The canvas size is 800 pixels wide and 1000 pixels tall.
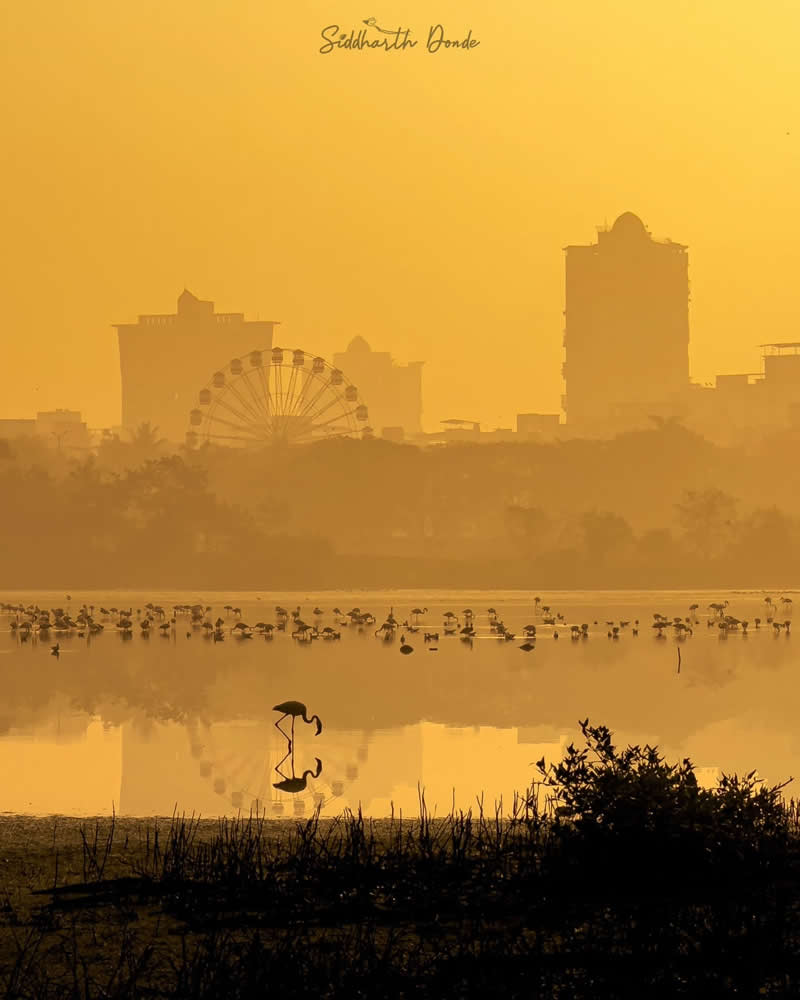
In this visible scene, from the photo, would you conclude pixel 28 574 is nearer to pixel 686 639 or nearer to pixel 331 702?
pixel 686 639

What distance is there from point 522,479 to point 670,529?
40.1 feet

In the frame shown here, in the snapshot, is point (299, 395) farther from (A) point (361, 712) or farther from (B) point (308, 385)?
(A) point (361, 712)

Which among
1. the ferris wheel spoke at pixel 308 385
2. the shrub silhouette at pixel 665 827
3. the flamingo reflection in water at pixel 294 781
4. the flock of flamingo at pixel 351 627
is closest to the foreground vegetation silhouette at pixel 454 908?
the shrub silhouette at pixel 665 827

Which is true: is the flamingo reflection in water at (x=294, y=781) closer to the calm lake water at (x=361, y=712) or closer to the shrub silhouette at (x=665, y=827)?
the calm lake water at (x=361, y=712)

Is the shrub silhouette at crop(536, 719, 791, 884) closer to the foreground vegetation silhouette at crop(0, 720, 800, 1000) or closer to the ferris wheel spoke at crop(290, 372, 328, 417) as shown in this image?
the foreground vegetation silhouette at crop(0, 720, 800, 1000)

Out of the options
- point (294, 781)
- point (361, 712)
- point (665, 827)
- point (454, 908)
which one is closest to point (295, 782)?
point (294, 781)

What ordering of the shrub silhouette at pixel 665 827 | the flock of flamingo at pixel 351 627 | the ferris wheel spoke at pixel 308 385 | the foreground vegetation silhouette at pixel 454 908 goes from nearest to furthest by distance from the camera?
the foreground vegetation silhouette at pixel 454 908
the shrub silhouette at pixel 665 827
the flock of flamingo at pixel 351 627
the ferris wheel spoke at pixel 308 385

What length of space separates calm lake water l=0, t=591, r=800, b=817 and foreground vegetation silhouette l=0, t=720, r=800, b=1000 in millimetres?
5939

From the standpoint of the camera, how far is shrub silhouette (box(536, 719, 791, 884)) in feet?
48.9

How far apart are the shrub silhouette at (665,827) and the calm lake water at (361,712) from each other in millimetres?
6221

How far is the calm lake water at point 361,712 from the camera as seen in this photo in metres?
24.0

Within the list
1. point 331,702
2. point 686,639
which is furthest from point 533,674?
point 686,639

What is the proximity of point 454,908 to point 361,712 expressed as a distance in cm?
1971

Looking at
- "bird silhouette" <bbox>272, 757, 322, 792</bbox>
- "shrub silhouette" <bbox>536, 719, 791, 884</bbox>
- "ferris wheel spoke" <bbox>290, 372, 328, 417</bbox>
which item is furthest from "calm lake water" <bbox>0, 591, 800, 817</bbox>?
"ferris wheel spoke" <bbox>290, 372, 328, 417</bbox>
